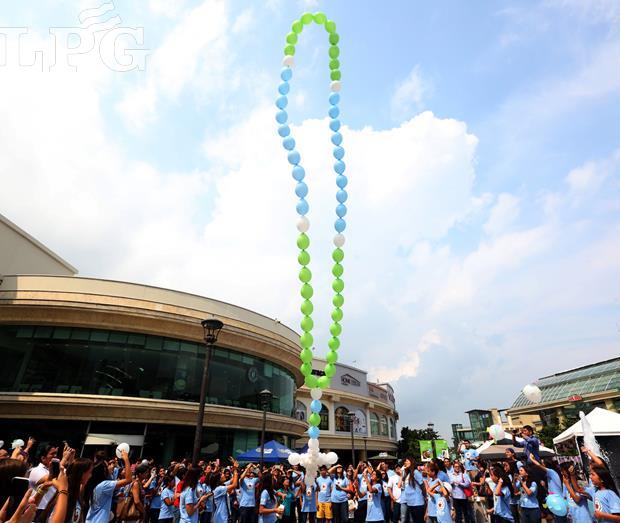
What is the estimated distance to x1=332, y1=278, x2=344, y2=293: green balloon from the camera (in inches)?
350

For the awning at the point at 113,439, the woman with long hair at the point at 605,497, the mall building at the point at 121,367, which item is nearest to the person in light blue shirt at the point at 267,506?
the woman with long hair at the point at 605,497

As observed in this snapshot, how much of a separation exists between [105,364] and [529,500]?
64.1 ft

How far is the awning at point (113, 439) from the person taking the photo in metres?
19.0

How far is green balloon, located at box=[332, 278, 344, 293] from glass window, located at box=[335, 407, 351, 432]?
138ft

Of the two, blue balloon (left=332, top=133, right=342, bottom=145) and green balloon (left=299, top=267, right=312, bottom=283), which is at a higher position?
blue balloon (left=332, top=133, right=342, bottom=145)

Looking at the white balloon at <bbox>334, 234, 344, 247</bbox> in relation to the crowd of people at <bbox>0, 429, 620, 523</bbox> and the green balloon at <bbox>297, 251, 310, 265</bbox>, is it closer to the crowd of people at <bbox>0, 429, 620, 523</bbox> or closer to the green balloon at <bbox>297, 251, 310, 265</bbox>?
the green balloon at <bbox>297, 251, 310, 265</bbox>

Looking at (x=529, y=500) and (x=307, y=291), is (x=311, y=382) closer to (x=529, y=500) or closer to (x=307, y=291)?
(x=307, y=291)

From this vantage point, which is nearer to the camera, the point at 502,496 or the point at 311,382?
the point at 311,382

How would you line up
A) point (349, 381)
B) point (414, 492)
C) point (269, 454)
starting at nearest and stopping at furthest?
1. point (414, 492)
2. point (269, 454)
3. point (349, 381)

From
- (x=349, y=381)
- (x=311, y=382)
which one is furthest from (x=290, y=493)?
(x=349, y=381)

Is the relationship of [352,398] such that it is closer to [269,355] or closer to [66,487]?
[269,355]

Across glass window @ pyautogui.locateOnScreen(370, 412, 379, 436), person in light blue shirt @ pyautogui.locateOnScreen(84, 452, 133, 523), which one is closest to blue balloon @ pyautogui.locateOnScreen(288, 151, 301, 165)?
person in light blue shirt @ pyautogui.locateOnScreen(84, 452, 133, 523)

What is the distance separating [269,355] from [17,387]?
13.5 m

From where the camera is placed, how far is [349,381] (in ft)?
168
